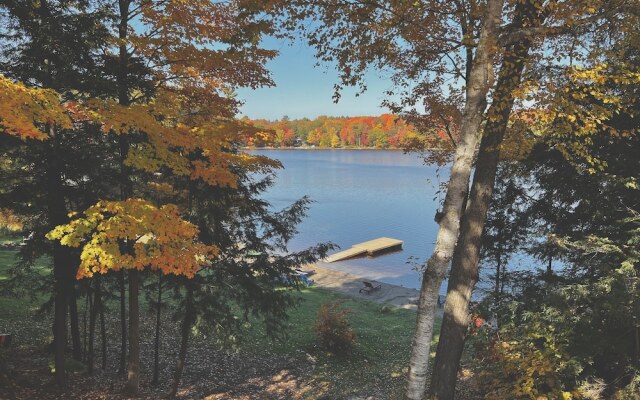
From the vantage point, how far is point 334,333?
51.5 feet

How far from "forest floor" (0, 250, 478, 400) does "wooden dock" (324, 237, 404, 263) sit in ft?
48.2

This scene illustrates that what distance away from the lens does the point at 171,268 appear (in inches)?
284

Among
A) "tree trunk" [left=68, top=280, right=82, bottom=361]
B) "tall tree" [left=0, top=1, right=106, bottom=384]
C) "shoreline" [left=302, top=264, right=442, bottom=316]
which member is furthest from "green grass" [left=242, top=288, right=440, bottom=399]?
"tall tree" [left=0, top=1, right=106, bottom=384]

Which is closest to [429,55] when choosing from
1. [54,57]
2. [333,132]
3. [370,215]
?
[54,57]

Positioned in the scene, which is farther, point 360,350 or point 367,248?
point 367,248

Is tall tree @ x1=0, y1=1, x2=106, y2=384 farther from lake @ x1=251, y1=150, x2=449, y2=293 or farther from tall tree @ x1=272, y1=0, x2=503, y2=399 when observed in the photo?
lake @ x1=251, y1=150, x2=449, y2=293

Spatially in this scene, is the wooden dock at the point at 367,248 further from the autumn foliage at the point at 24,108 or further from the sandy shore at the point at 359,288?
the autumn foliage at the point at 24,108

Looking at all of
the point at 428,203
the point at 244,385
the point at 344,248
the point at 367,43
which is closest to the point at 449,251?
the point at 367,43

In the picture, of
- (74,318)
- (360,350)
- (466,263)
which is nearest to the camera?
(466,263)

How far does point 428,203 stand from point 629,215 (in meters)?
45.2

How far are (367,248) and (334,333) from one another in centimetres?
2045

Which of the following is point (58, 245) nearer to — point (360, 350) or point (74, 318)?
point (74, 318)

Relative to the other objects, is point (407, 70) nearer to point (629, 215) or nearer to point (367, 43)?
point (367, 43)

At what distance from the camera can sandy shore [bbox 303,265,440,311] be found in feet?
80.2
